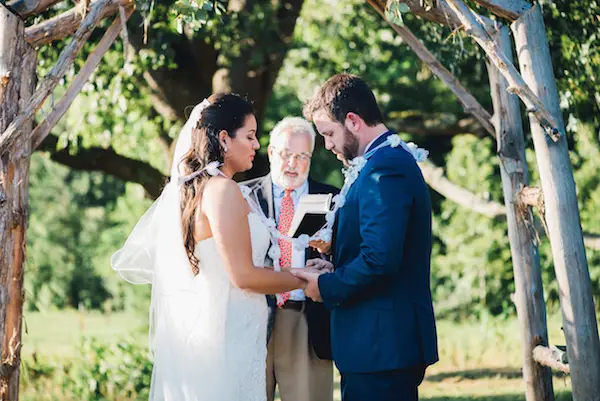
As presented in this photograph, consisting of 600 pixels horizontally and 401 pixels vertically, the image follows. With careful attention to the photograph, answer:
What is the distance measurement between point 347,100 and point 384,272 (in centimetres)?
71

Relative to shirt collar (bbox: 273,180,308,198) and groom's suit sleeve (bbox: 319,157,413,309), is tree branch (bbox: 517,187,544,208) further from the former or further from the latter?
groom's suit sleeve (bbox: 319,157,413,309)

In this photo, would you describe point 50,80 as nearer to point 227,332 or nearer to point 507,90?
point 227,332

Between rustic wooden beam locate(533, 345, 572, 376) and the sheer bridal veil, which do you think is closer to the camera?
the sheer bridal veil

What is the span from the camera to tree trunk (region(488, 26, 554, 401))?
5188mm

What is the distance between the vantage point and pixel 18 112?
4547 mm

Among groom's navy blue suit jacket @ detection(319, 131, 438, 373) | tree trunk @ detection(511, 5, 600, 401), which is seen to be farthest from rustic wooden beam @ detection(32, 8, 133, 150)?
tree trunk @ detection(511, 5, 600, 401)

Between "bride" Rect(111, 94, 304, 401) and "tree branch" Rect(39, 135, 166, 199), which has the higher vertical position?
"tree branch" Rect(39, 135, 166, 199)

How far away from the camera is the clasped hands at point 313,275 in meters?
3.68

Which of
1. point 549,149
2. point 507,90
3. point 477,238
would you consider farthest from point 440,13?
point 477,238

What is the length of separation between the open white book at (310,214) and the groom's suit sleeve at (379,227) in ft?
1.85

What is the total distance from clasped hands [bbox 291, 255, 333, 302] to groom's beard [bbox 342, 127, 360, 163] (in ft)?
1.74

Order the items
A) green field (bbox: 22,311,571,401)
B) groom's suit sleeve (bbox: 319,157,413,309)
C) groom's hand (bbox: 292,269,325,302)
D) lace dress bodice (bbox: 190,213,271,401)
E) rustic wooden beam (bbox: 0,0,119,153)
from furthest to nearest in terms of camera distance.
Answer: green field (bbox: 22,311,571,401)
rustic wooden beam (bbox: 0,0,119,153)
lace dress bodice (bbox: 190,213,271,401)
groom's hand (bbox: 292,269,325,302)
groom's suit sleeve (bbox: 319,157,413,309)

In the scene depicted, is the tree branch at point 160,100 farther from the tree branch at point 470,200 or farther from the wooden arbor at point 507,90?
the wooden arbor at point 507,90

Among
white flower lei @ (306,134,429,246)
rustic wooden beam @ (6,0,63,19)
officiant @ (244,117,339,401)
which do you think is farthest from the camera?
officiant @ (244,117,339,401)
